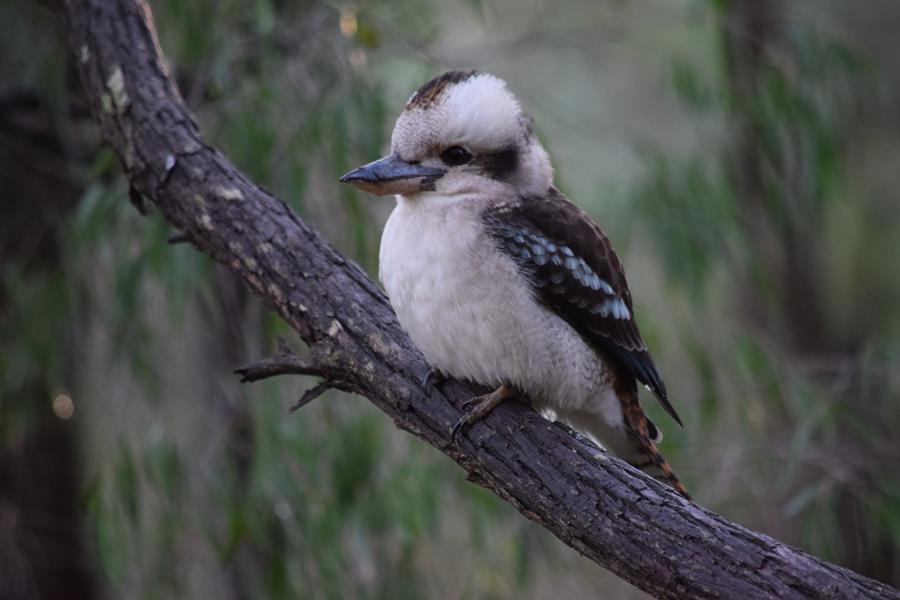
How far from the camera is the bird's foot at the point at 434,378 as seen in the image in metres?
1.95

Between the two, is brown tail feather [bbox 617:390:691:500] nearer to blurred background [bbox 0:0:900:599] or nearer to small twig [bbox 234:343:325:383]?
small twig [bbox 234:343:325:383]

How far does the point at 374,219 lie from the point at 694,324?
104cm

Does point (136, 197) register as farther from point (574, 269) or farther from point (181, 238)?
point (574, 269)

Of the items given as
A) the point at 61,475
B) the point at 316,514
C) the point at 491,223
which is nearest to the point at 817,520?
the point at 316,514

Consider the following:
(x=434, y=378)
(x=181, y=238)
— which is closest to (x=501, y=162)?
(x=434, y=378)

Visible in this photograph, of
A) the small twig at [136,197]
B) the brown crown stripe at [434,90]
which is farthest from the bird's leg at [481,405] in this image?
the small twig at [136,197]

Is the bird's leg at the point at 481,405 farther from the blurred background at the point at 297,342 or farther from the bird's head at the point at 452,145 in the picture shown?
the blurred background at the point at 297,342

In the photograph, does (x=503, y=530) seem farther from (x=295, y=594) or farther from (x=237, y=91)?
(x=237, y=91)

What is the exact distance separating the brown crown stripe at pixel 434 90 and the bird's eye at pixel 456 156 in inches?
3.5

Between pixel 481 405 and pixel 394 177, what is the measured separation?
1.39 feet

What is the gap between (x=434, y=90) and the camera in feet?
6.55

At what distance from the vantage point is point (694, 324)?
3.40 metres

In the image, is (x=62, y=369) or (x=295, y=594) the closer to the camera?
(x=295, y=594)

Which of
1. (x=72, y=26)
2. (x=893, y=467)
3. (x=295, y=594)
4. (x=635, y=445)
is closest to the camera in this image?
(x=635, y=445)
